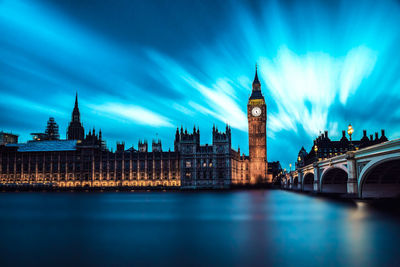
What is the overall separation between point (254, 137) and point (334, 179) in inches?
3395

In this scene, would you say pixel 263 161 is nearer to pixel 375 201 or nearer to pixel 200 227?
pixel 375 201

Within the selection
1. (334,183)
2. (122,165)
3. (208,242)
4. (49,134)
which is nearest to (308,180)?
(334,183)

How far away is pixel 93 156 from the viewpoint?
128250mm

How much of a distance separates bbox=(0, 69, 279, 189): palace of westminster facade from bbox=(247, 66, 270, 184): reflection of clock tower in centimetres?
860

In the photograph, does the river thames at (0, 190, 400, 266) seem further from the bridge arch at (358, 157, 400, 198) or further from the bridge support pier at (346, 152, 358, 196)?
the bridge arch at (358, 157, 400, 198)

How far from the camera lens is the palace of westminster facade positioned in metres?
123

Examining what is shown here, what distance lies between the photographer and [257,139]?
152375 mm

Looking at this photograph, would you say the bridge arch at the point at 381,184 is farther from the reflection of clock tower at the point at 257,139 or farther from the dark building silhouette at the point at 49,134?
the dark building silhouette at the point at 49,134

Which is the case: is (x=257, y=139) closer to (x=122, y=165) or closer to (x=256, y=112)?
(x=256, y=112)

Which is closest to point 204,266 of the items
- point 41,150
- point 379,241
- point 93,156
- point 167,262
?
point 167,262

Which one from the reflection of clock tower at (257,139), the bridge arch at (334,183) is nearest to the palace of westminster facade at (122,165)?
the reflection of clock tower at (257,139)

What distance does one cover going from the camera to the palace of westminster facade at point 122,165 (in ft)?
402

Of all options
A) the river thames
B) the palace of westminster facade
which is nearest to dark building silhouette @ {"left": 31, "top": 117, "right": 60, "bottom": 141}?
the palace of westminster facade

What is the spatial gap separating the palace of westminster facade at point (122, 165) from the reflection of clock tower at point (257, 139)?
8.60 metres
